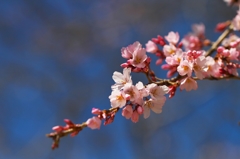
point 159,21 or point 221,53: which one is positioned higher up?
point 159,21

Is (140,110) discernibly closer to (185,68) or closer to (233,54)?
(185,68)

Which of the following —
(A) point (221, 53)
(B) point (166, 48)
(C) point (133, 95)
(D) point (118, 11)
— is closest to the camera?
(C) point (133, 95)

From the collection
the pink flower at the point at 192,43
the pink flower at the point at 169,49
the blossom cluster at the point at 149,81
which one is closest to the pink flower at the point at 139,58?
the blossom cluster at the point at 149,81

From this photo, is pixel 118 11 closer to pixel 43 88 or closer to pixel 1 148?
pixel 43 88

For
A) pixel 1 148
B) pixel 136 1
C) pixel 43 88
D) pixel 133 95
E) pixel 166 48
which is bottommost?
pixel 133 95

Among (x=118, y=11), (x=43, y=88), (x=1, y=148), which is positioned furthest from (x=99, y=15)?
(x=1, y=148)

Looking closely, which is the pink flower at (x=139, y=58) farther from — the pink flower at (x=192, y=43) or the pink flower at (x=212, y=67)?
the pink flower at (x=192, y=43)
